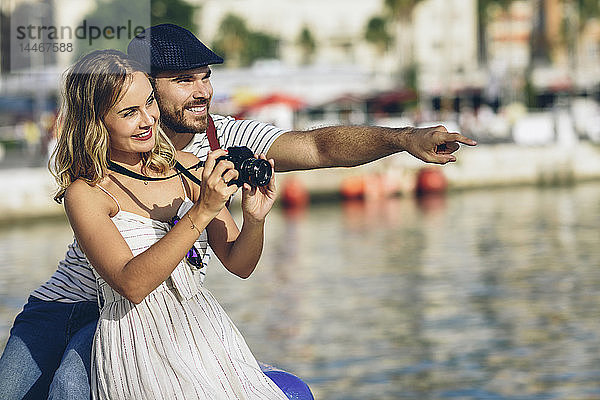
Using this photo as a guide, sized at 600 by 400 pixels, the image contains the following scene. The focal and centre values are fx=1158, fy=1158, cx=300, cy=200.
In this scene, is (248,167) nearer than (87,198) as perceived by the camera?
Yes

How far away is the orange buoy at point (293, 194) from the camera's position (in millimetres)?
31502

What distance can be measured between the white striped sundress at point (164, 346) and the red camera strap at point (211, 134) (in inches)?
26.9

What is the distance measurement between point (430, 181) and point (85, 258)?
30.2 meters

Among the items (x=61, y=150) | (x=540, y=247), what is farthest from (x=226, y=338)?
(x=540, y=247)

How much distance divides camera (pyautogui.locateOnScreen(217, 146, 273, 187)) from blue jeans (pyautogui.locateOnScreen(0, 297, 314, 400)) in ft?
2.92

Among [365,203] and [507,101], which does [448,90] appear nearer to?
[507,101]

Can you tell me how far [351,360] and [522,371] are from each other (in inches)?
70.6

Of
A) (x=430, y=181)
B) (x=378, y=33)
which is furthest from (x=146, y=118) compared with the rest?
(x=378, y=33)

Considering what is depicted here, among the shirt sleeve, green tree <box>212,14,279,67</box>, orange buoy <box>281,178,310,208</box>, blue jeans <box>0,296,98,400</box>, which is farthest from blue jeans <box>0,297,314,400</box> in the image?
green tree <box>212,14,279,67</box>

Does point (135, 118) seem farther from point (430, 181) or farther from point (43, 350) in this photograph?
point (430, 181)

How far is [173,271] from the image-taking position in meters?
3.75

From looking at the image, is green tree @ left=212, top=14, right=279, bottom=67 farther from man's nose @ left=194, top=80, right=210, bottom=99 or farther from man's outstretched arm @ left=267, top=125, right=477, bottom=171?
man's nose @ left=194, top=80, right=210, bottom=99

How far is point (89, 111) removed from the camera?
3879 mm

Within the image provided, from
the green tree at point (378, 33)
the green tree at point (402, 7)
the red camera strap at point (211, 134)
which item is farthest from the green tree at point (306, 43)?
the red camera strap at point (211, 134)
